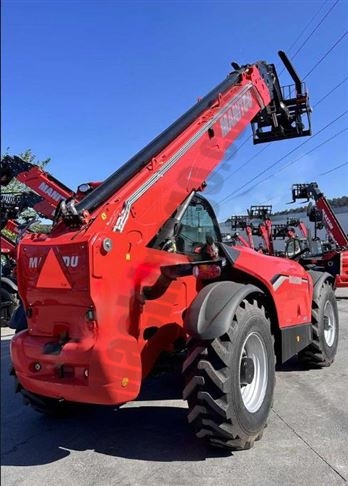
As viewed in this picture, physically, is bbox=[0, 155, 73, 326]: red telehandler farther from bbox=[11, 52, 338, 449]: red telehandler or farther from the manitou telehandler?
bbox=[11, 52, 338, 449]: red telehandler

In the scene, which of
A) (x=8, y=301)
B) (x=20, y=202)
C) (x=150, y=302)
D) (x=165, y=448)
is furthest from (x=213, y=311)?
(x=20, y=202)

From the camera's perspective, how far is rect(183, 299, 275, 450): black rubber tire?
3.83 metres

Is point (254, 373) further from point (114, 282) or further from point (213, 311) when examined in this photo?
point (114, 282)

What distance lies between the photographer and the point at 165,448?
13.8 ft

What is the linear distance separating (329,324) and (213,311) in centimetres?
379

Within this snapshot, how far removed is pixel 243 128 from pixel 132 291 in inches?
122

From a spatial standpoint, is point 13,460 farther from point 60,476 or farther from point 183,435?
point 183,435

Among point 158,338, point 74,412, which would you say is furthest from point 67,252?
point 74,412

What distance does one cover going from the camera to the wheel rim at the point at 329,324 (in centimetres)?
697

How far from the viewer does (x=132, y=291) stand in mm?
4016

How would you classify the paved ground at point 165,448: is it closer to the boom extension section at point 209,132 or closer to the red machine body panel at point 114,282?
the red machine body panel at point 114,282

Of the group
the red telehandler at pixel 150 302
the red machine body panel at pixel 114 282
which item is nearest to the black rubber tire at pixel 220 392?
the red telehandler at pixel 150 302

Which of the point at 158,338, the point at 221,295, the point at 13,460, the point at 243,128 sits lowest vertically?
the point at 13,460

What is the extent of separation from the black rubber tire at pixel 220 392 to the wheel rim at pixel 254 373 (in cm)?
16
